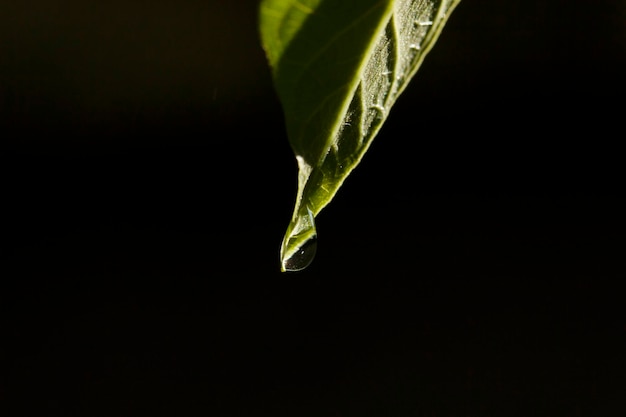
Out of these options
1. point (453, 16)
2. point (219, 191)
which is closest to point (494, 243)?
point (453, 16)

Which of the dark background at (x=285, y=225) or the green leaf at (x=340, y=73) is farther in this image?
the dark background at (x=285, y=225)

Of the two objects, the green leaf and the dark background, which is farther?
the dark background

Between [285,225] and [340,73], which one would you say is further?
Result: [285,225]

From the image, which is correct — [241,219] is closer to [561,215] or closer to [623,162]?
[561,215]
